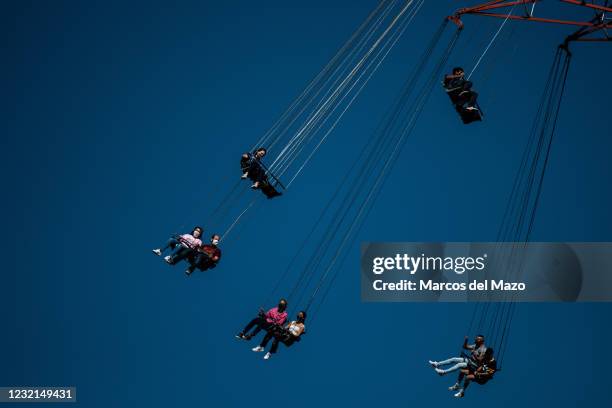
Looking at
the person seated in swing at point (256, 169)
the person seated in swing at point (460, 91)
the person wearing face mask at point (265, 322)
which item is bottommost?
the person wearing face mask at point (265, 322)

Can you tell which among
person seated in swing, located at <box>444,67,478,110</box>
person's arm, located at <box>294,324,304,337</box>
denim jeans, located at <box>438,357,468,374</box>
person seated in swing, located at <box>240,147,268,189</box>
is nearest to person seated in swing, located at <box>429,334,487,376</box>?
denim jeans, located at <box>438,357,468,374</box>

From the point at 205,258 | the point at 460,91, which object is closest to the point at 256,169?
the point at 205,258

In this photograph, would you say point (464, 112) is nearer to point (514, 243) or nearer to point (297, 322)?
point (297, 322)

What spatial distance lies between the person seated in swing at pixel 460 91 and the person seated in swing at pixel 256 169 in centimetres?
463

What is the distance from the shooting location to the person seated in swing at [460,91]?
845 inches

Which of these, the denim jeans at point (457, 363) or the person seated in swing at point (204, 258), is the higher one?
the denim jeans at point (457, 363)

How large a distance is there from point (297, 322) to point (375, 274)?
10.3m

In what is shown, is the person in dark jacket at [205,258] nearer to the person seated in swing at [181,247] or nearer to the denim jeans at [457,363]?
the person seated in swing at [181,247]

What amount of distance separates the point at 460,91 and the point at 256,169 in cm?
517

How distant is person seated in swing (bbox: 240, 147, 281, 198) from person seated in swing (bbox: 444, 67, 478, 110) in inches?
182

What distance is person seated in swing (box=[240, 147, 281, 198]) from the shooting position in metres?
22.1

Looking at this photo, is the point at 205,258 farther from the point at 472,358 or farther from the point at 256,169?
the point at 472,358

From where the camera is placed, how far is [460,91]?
70.7 feet

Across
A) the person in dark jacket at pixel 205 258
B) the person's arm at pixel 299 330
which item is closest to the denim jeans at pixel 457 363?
the person's arm at pixel 299 330
